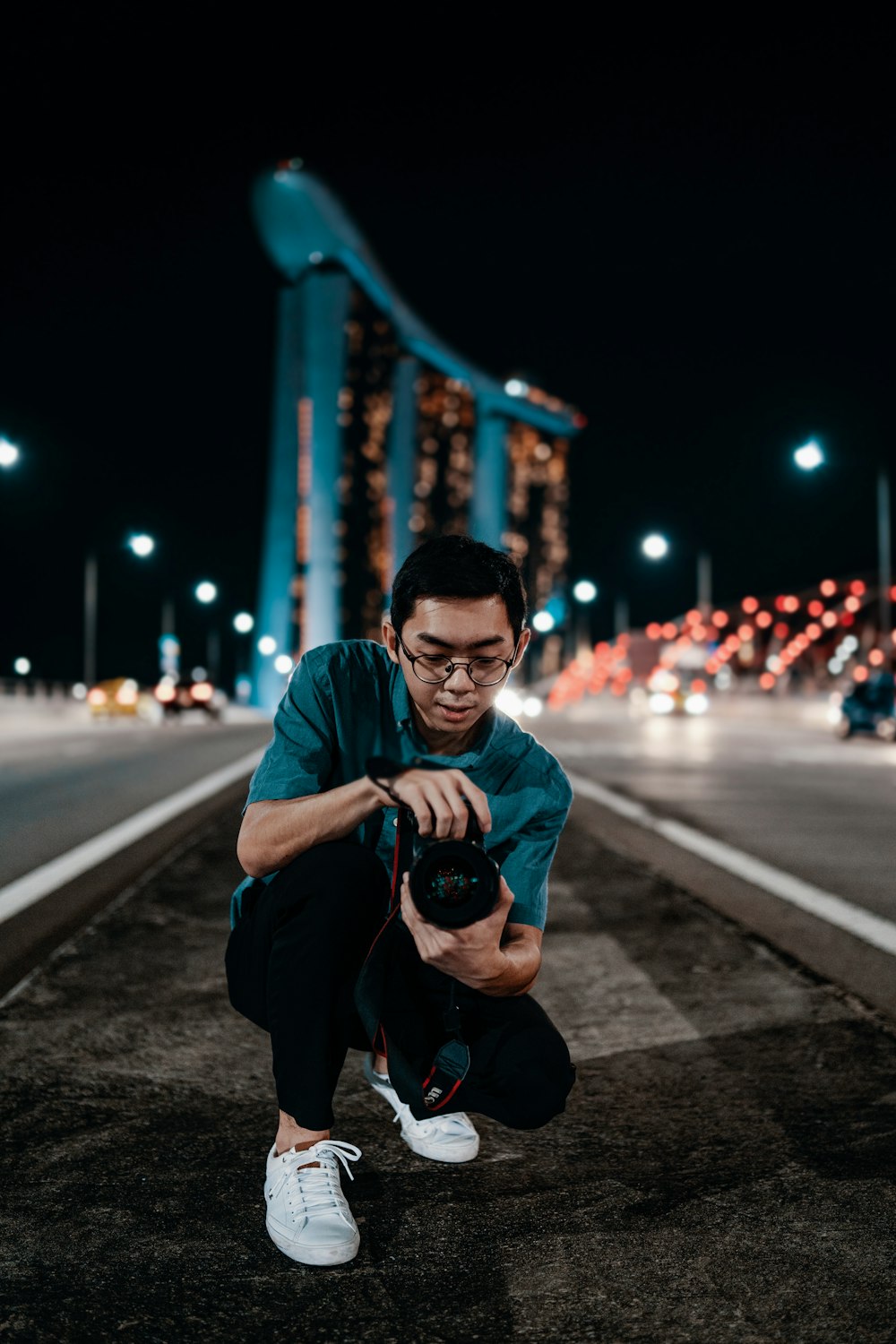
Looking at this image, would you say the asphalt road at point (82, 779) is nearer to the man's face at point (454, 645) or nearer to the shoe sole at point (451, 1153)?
the shoe sole at point (451, 1153)

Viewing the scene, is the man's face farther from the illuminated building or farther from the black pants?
the illuminated building

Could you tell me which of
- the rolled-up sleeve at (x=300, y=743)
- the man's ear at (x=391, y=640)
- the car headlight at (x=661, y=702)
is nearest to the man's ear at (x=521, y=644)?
the man's ear at (x=391, y=640)

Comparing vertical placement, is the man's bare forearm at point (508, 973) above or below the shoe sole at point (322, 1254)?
above

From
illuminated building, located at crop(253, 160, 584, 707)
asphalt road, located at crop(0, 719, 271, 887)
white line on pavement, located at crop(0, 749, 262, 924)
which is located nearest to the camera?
white line on pavement, located at crop(0, 749, 262, 924)

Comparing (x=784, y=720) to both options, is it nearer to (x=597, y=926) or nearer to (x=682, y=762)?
(x=682, y=762)

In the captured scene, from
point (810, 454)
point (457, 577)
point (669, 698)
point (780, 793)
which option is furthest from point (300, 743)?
point (669, 698)

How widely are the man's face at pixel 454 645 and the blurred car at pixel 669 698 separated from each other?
5754 centimetres

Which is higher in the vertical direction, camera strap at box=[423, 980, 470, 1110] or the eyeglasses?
the eyeglasses

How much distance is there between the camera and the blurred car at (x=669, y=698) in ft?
196

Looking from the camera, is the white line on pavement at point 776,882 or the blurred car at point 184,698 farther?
the blurred car at point 184,698

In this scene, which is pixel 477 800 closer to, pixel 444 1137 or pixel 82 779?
pixel 444 1137

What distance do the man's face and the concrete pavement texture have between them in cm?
111

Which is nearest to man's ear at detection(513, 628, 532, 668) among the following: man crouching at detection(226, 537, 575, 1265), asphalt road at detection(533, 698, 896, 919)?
man crouching at detection(226, 537, 575, 1265)

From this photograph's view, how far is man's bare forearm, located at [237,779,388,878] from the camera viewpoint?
2.81 metres
